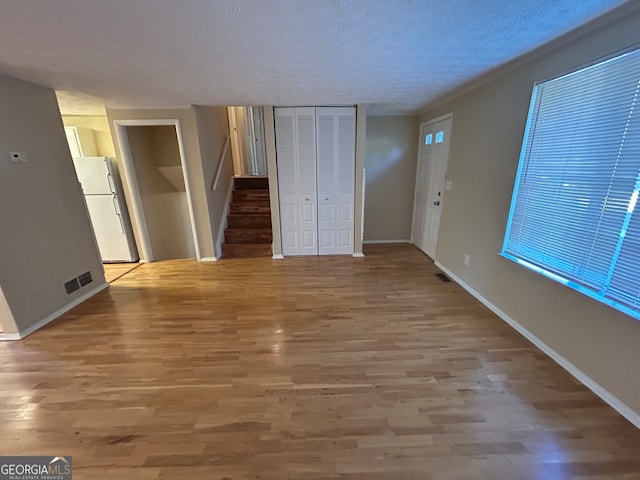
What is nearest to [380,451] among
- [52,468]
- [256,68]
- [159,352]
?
[52,468]

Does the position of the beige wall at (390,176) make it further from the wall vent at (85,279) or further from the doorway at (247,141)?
the wall vent at (85,279)

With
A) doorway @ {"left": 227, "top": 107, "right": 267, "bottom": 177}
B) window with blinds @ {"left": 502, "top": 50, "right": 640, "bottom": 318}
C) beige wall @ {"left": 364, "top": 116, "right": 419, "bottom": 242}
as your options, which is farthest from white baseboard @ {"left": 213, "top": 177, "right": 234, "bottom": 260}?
window with blinds @ {"left": 502, "top": 50, "right": 640, "bottom": 318}

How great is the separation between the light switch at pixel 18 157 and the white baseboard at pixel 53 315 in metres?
1.56

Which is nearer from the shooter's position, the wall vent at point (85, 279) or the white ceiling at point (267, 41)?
the white ceiling at point (267, 41)

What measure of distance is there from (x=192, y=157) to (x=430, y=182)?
150 inches

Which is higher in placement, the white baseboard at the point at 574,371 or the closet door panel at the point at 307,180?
the closet door panel at the point at 307,180

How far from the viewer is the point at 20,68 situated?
2279 mm

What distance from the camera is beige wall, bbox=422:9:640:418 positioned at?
1.61 metres

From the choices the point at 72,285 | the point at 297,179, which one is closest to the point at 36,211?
the point at 72,285

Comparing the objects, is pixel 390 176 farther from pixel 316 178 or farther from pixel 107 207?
pixel 107 207

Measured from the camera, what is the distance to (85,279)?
3205mm

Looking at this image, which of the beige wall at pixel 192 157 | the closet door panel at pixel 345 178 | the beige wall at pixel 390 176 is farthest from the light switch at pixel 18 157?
the beige wall at pixel 390 176

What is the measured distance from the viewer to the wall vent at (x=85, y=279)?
3139 mm

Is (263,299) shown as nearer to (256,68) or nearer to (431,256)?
(256,68)
